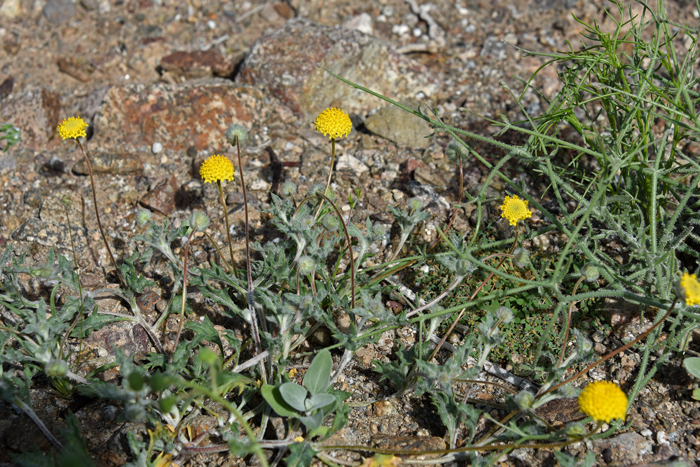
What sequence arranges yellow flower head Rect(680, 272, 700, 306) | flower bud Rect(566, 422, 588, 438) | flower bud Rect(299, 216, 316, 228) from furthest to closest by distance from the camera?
flower bud Rect(299, 216, 316, 228)
flower bud Rect(566, 422, 588, 438)
yellow flower head Rect(680, 272, 700, 306)

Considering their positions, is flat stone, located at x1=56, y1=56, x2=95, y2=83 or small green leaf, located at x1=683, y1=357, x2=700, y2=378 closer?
small green leaf, located at x1=683, y1=357, x2=700, y2=378

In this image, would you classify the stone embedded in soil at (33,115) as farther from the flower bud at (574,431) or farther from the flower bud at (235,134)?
the flower bud at (574,431)

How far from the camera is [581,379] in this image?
244cm

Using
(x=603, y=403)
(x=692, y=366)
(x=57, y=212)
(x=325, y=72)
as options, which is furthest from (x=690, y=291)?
(x=57, y=212)

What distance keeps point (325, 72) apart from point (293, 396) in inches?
111

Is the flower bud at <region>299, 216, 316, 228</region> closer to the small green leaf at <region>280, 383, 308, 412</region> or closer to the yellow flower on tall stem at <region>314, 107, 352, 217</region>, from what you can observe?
the yellow flower on tall stem at <region>314, 107, 352, 217</region>

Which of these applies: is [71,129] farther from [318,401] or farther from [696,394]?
[696,394]

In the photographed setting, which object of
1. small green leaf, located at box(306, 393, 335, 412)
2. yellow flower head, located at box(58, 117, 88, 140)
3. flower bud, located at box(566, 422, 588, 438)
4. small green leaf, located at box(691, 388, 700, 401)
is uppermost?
yellow flower head, located at box(58, 117, 88, 140)

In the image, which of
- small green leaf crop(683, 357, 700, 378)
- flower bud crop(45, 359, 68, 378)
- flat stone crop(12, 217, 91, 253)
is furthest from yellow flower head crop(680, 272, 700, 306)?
flat stone crop(12, 217, 91, 253)

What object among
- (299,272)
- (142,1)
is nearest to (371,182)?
(299,272)

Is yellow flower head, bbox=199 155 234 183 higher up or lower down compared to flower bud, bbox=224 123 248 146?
lower down

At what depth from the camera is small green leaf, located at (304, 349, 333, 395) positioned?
2143 mm

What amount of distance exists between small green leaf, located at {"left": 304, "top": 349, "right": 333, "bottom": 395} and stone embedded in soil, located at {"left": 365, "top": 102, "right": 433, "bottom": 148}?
201 cm

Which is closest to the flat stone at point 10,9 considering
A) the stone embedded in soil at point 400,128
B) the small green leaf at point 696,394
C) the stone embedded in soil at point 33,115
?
the stone embedded in soil at point 33,115
